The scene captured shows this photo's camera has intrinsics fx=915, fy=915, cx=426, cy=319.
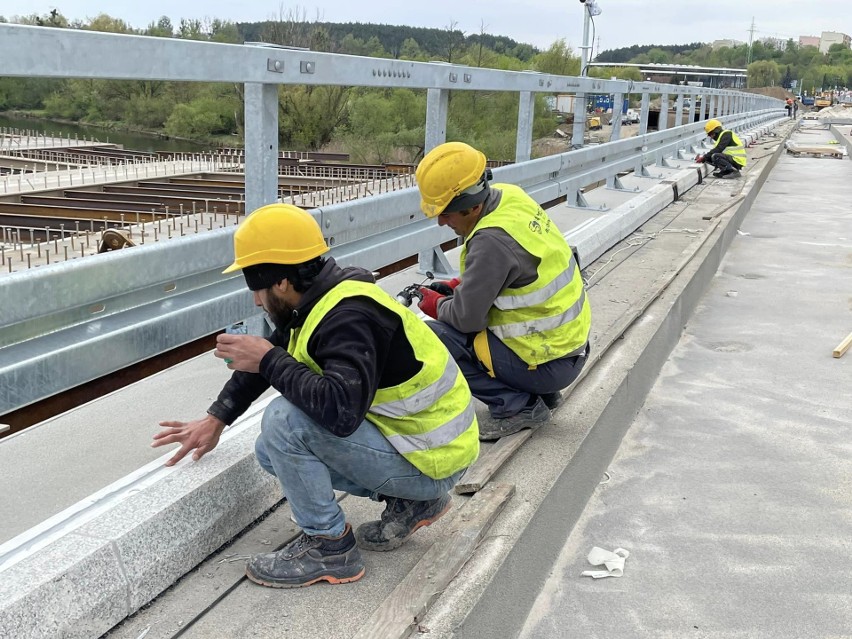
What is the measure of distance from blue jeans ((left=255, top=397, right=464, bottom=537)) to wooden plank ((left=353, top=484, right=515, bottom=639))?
0.73 feet

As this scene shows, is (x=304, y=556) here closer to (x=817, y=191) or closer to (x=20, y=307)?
(x=20, y=307)

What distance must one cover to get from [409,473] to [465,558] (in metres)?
0.32

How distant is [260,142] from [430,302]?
102 centimetres

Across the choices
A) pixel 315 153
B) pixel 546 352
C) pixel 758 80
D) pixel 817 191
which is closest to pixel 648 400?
pixel 546 352

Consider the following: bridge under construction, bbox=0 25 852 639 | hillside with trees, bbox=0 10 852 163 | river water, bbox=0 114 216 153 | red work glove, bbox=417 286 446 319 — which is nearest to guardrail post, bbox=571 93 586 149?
bridge under construction, bbox=0 25 852 639

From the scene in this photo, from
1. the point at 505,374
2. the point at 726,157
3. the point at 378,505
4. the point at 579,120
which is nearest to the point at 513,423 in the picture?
the point at 505,374

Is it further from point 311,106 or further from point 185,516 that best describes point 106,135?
point 185,516

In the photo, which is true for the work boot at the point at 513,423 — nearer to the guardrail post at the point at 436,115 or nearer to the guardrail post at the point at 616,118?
the guardrail post at the point at 436,115

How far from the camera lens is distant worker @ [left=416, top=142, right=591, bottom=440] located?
3697mm

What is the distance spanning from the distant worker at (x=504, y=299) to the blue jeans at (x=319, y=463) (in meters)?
1.10

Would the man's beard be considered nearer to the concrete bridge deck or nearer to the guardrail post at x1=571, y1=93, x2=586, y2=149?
the concrete bridge deck

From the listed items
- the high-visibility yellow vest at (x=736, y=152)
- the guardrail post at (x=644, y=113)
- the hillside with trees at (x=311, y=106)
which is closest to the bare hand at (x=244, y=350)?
the guardrail post at (x=644, y=113)

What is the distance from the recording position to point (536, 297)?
12.5ft

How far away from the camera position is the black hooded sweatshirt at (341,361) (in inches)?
101
